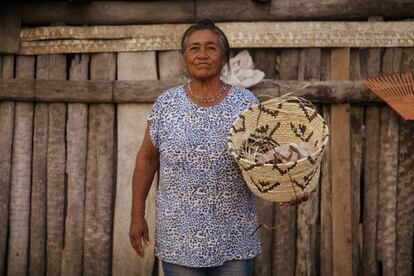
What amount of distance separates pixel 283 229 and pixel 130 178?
122 centimetres

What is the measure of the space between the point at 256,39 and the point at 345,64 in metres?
0.69

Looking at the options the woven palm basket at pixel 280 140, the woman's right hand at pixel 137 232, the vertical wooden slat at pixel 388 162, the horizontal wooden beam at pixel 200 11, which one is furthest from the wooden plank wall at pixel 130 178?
the woven palm basket at pixel 280 140

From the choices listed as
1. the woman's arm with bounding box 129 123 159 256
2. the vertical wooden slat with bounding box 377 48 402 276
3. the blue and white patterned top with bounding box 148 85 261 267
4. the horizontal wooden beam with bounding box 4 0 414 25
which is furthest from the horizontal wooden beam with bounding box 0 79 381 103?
the blue and white patterned top with bounding box 148 85 261 267

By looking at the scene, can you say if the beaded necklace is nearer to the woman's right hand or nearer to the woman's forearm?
the woman's forearm

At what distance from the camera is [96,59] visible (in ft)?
15.3

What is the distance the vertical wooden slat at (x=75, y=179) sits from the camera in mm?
4652

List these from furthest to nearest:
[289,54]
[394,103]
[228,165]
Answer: [289,54] < [394,103] < [228,165]

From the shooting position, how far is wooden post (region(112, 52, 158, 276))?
459 centimetres

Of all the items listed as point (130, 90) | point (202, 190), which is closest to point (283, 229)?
point (130, 90)

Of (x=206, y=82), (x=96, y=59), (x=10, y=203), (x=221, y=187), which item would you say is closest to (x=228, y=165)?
(x=221, y=187)

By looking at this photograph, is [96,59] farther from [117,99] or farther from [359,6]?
[359,6]

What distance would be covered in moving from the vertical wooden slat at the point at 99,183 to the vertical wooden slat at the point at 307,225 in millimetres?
1441

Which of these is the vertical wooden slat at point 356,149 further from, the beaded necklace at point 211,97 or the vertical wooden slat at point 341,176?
the beaded necklace at point 211,97

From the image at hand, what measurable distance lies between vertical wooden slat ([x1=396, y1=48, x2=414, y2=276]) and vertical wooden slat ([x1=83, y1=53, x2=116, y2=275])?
2.18 m
